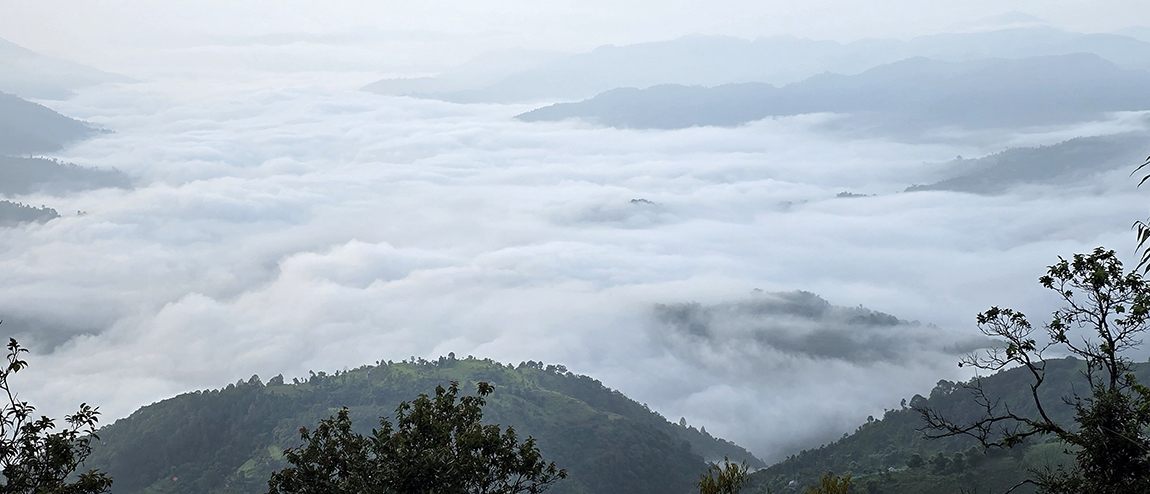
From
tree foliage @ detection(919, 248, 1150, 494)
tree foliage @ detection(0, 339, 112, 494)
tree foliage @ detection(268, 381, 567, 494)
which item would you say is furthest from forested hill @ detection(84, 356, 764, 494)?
tree foliage @ detection(919, 248, 1150, 494)

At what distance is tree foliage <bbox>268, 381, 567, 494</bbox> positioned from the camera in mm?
16516

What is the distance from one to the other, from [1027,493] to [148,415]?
106 metres

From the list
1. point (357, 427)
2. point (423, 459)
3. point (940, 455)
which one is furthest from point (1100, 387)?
point (357, 427)

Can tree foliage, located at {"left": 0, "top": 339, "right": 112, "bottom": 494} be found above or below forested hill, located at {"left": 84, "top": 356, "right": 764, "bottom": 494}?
below

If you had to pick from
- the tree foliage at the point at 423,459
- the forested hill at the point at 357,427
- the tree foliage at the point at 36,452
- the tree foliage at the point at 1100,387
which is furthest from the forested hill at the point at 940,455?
the tree foliage at the point at 36,452

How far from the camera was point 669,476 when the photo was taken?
10262cm

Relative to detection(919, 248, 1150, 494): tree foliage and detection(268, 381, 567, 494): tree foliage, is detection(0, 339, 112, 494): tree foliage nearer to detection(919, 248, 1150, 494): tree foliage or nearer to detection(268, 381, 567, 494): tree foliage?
detection(268, 381, 567, 494): tree foliage

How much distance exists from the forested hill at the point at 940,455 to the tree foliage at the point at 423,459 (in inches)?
2202

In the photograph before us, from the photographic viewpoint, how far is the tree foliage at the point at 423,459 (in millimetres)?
16516

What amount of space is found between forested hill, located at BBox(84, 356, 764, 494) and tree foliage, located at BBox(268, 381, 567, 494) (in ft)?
258

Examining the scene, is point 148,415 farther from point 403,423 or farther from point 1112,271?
point 1112,271

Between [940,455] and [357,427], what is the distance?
7135 cm

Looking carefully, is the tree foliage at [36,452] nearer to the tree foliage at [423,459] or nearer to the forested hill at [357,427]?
the tree foliage at [423,459]

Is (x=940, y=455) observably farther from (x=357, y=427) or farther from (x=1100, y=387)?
(x=1100, y=387)
